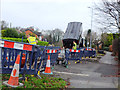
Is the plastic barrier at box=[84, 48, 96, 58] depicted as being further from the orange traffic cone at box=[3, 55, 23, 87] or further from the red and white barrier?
the orange traffic cone at box=[3, 55, 23, 87]

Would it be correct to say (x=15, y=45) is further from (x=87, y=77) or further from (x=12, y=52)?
(x=87, y=77)

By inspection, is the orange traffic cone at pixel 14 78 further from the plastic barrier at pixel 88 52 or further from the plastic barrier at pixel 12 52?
the plastic barrier at pixel 88 52

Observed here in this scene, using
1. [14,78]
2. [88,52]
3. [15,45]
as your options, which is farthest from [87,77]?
[88,52]

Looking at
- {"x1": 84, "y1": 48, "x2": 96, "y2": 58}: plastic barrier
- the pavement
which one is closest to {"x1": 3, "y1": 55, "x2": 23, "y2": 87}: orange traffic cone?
the pavement

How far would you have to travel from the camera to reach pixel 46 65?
7617 mm

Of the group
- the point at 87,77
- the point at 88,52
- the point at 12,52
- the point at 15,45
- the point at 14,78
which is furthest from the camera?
the point at 88,52

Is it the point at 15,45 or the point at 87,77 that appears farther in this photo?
the point at 87,77

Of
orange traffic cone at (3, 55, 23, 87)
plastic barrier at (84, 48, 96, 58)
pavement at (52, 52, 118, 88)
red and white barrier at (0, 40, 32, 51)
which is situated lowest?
pavement at (52, 52, 118, 88)

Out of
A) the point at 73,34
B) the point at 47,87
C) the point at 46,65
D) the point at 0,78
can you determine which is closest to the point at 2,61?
the point at 0,78

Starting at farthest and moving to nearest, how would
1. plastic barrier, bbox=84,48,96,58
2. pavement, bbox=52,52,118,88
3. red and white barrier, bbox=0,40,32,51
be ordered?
plastic barrier, bbox=84,48,96,58 → pavement, bbox=52,52,118,88 → red and white barrier, bbox=0,40,32,51

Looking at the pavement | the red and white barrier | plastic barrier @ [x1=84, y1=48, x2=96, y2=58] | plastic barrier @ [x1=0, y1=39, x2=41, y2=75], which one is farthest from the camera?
plastic barrier @ [x1=84, y1=48, x2=96, y2=58]

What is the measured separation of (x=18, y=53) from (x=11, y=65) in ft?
1.88

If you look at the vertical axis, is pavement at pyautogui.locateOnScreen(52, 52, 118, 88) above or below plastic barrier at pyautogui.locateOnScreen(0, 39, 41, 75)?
below

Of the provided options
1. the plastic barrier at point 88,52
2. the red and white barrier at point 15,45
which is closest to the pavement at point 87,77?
the red and white barrier at point 15,45
